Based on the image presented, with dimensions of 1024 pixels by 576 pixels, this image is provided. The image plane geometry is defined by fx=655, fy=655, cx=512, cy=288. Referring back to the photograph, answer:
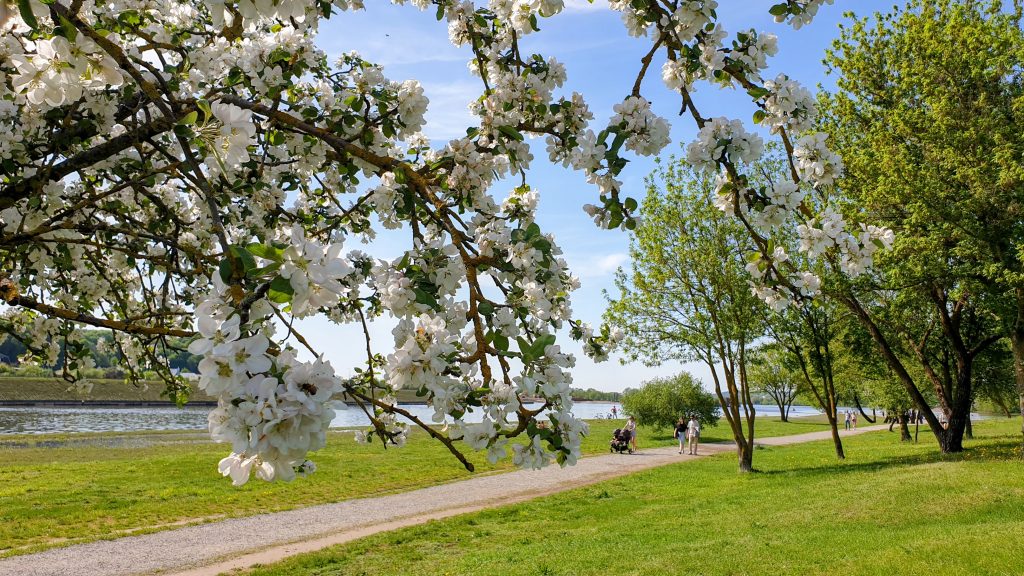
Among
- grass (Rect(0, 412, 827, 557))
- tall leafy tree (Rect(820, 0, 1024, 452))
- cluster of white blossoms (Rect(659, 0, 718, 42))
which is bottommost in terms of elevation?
grass (Rect(0, 412, 827, 557))

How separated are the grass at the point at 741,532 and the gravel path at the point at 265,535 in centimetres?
81

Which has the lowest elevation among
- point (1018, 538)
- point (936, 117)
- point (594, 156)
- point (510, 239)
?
point (1018, 538)

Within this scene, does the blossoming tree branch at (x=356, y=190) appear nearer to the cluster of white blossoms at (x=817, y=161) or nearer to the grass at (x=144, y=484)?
the cluster of white blossoms at (x=817, y=161)

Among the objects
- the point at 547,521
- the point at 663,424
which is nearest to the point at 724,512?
the point at 547,521

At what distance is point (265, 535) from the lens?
10750 millimetres

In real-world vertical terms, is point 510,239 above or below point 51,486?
above

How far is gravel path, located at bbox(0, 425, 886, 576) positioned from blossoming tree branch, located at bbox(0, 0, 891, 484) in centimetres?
489

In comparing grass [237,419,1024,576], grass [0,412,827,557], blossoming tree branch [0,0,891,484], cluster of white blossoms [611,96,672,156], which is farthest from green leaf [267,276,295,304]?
grass [237,419,1024,576]

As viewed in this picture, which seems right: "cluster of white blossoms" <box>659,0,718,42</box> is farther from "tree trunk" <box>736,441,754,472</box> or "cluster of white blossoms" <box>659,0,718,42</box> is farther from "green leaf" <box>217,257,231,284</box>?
"tree trunk" <box>736,441,754,472</box>

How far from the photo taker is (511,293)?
258 centimetres

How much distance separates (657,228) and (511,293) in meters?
15.9

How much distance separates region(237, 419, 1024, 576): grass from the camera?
7.60m

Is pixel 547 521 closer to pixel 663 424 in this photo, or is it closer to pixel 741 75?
pixel 741 75

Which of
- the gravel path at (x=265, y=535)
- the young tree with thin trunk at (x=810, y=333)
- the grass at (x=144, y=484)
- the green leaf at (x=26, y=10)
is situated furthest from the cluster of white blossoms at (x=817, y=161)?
the young tree with thin trunk at (x=810, y=333)
